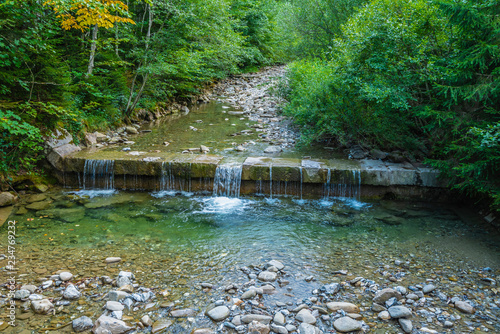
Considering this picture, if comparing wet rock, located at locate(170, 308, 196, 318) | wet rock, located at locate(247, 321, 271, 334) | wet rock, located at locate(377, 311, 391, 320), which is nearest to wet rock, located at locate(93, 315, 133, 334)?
wet rock, located at locate(170, 308, 196, 318)

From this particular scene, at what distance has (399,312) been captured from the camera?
3.12 m

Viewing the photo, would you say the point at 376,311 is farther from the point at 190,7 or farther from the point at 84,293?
the point at 190,7

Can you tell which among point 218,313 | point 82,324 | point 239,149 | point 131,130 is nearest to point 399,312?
point 218,313

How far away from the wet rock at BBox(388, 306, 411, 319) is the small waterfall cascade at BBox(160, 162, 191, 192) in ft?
15.8

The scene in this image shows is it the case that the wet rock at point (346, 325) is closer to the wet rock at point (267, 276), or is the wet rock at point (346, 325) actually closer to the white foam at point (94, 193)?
the wet rock at point (267, 276)

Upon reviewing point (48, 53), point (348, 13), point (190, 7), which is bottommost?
point (48, 53)

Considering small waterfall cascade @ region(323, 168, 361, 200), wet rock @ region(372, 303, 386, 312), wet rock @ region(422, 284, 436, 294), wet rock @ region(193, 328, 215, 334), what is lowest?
wet rock @ region(193, 328, 215, 334)

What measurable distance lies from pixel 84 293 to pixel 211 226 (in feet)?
7.59

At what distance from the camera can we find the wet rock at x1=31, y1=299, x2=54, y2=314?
310 cm

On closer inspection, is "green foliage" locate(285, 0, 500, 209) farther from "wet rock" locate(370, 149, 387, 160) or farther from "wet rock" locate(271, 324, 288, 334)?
"wet rock" locate(271, 324, 288, 334)

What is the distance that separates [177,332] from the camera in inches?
116

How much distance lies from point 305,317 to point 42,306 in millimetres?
2631

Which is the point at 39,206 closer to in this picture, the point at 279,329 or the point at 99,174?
the point at 99,174

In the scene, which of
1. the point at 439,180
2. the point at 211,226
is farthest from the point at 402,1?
the point at 211,226
